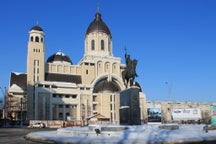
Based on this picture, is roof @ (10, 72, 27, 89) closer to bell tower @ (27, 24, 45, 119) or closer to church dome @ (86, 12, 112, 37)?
bell tower @ (27, 24, 45, 119)

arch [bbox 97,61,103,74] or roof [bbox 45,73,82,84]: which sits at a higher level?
arch [bbox 97,61,103,74]

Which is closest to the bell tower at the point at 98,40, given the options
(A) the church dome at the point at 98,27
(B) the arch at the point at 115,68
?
(A) the church dome at the point at 98,27

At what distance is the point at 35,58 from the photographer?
77188 millimetres

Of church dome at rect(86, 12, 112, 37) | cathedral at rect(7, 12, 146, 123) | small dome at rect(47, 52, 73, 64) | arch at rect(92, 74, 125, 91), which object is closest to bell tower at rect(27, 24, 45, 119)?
cathedral at rect(7, 12, 146, 123)

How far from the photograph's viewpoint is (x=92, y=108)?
78.6 metres

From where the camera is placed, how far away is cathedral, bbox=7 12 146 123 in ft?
243

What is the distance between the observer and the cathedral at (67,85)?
7406cm

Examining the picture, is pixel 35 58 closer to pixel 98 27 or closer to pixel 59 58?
pixel 59 58

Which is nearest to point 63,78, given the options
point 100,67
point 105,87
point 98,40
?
point 100,67

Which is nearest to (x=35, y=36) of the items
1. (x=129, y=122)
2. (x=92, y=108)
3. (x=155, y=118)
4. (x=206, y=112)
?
(x=92, y=108)

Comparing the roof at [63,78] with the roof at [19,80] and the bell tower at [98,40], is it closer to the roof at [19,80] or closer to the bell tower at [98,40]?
the roof at [19,80]

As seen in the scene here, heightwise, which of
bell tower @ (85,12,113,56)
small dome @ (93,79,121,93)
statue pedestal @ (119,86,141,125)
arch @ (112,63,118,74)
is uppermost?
bell tower @ (85,12,113,56)

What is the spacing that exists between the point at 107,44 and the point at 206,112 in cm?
5682

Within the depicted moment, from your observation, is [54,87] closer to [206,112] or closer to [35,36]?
[35,36]
